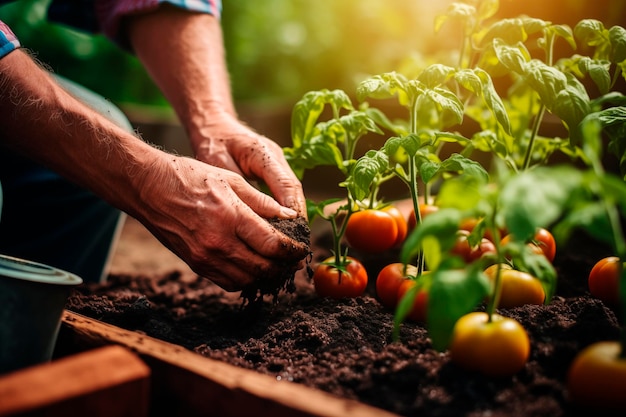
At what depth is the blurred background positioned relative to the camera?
5.61 m

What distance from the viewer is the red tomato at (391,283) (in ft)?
5.25

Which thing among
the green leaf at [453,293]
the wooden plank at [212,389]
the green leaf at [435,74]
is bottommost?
the wooden plank at [212,389]

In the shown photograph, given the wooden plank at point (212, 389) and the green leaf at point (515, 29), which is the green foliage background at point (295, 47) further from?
the wooden plank at point (212, 389)

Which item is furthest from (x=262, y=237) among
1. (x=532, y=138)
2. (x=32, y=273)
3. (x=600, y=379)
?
(x=532, y=138)

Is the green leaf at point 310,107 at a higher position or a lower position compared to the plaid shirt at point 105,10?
lower

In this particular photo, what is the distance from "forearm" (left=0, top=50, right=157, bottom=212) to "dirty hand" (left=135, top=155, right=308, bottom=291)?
0.07 metres

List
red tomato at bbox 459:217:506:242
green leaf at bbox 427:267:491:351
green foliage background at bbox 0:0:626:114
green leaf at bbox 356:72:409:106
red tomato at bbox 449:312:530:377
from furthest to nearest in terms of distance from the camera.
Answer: green foliage background at bbox 0:0:626:114 < red tomato at bbox 459:217:506:242 < green leaf at bbox 356:72:409:106 < red tomato at bbox 449:312:530:377 < green leaf at bbox 427:267:491:351

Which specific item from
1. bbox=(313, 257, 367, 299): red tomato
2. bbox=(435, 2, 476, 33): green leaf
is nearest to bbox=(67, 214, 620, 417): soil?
bbox=(313, 257, 367, 299): red tomato

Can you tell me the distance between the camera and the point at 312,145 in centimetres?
178

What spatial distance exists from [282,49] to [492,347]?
5.65 metres

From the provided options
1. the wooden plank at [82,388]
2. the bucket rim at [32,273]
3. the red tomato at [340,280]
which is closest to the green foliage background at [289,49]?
the red tomato at [340,280]

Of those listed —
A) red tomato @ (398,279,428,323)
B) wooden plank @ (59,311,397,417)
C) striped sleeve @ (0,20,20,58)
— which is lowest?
wooden plank @ (59,311,397,417)

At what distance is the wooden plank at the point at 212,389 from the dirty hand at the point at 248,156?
0.58 metres

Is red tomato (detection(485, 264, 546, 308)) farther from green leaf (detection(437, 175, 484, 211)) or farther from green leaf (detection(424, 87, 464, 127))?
green leaf (detection(437, 175, 484, 211))
